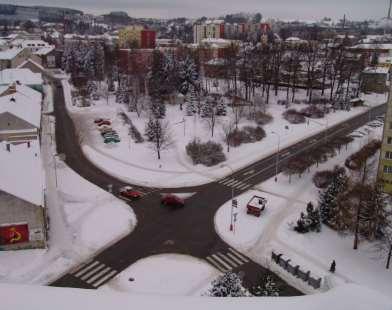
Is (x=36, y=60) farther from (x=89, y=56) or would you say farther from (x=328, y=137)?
(x=328, y=137)

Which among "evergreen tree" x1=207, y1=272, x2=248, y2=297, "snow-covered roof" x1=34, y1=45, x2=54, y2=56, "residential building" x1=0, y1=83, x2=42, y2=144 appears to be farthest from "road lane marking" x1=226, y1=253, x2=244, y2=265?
"snow-covered roof" x1=34, y1=45, x2=54, y2=56

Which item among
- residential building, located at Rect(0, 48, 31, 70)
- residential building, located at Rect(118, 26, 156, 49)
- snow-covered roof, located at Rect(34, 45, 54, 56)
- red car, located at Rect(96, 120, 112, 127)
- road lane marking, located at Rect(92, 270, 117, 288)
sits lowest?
road lane marking, located at Rect(92, 270, 117, 288)

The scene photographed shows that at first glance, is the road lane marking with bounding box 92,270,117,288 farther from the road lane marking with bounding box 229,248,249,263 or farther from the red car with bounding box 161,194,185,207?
the red car with bounding box 161,194,185,207

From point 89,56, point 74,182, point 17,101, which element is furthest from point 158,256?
point 89,56

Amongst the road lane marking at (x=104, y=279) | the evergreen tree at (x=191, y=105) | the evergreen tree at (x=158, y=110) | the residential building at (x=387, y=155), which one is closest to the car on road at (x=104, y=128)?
the evergreen tree at (x=158, y=110)

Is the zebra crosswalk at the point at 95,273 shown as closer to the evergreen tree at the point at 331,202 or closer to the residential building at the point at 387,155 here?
the evergreen tree at the point at 331,202
